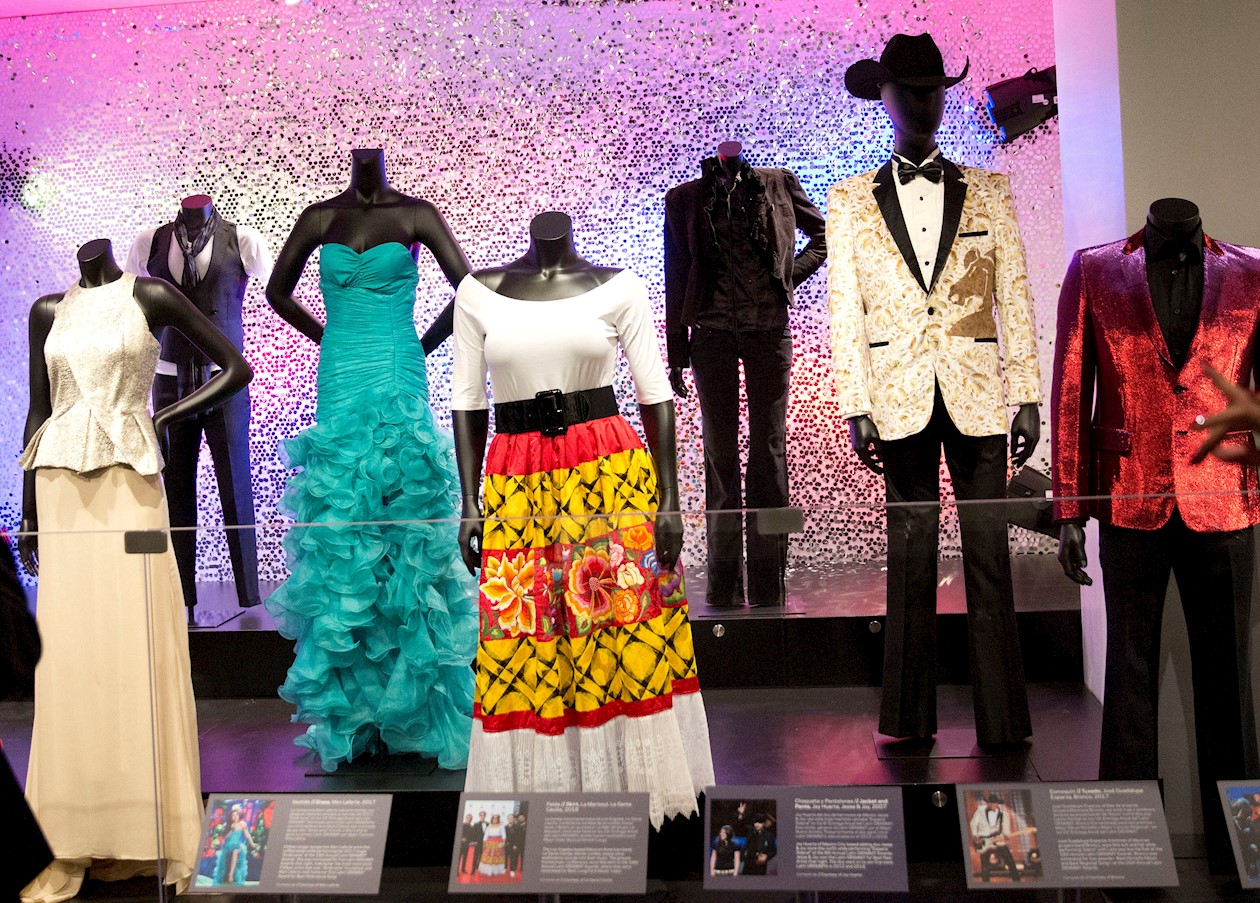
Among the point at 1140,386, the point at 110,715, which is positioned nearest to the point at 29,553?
the point at 110,715

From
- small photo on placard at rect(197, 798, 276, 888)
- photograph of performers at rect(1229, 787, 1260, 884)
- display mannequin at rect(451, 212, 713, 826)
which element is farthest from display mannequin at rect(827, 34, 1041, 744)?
small photo on placard at rect(197, 798, 276, 888)

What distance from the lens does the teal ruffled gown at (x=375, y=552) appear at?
362 centimetres

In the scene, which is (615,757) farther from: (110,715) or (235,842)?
(110,715)

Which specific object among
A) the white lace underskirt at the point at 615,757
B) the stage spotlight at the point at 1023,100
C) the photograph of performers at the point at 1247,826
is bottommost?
the photograph of performers at the point at 1247,826

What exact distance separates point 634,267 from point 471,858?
14.0 ft

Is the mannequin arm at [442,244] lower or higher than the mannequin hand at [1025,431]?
higher

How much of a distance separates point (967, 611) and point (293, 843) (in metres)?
1.67

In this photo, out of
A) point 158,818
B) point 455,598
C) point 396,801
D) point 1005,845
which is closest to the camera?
point 1005,845

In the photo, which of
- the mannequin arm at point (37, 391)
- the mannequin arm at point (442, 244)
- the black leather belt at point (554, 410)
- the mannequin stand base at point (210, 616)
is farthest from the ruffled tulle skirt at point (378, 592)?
the mannequin arm at point (37, 391)

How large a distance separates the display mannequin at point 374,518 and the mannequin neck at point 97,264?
2.18ft

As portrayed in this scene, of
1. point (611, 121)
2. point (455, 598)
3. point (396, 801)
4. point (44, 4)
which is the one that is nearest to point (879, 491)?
point (611, 121)

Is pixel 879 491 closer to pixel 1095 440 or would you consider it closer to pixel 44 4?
pixel 1095 440

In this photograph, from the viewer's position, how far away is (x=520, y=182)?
653 centimetres

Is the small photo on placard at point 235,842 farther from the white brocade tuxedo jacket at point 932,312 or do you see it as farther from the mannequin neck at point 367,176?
the mannequin neck at point 367,176
